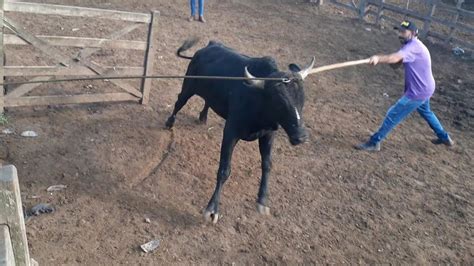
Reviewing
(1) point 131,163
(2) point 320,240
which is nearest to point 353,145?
(2) point 320,240

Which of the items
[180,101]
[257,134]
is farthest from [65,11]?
[257,134]

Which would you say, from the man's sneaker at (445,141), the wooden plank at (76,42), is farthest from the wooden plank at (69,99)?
the man's sneaker at (445,141)

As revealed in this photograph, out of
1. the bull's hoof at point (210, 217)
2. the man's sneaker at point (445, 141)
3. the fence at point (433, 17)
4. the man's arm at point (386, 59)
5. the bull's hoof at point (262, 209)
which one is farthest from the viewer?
the fence at point (433, 17)

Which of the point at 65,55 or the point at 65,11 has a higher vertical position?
the point at 65,11

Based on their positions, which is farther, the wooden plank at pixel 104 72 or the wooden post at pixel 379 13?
the wooden post at pixel 379 13

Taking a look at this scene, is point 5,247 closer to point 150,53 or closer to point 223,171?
point 223,171

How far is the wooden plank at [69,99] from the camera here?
257 inches

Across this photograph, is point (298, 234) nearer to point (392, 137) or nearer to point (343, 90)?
point (392, 137)

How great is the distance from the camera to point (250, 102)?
4965mm

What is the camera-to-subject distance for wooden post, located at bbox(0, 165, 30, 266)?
7.37 feet

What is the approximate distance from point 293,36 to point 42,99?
295 inches

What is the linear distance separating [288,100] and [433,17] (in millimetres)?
9846

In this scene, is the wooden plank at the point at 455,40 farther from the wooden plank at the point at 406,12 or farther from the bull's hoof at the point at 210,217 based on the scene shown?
the bull's hoof at the point at 210,217

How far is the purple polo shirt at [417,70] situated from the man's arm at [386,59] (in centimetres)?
16
